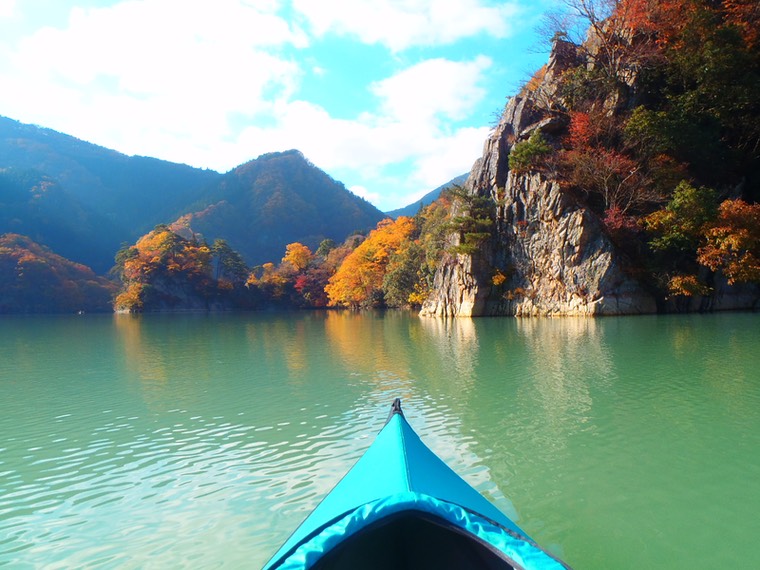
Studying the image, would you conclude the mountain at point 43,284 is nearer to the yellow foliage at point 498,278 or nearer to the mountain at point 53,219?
the mountain at point 53,219

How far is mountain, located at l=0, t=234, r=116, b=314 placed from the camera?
5838cm

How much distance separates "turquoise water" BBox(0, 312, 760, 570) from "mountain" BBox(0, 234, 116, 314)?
184ft

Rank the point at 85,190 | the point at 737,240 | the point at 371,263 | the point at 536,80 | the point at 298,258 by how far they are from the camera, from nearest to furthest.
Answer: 1. the point at 737,240
2. the point at 536,80
3. the point at 371,263
4. the point at 298,258
5. the point at 85,190

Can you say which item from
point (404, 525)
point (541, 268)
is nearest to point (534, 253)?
point (541, 268)

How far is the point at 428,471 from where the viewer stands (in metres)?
3.06

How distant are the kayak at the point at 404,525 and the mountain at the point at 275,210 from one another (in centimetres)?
9598

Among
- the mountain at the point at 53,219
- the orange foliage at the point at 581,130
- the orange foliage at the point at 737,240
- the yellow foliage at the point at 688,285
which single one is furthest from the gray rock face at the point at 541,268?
the mountain at the point at 53,219

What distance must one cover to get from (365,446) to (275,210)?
4116 inches

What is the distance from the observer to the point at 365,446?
639 cm

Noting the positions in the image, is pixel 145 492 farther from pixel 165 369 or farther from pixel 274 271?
pixel 274 271

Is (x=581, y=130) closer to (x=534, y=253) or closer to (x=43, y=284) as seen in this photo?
(x=534, y=253)

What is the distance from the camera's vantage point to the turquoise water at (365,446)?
13.1 feet

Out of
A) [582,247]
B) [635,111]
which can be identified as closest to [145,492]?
[582,247]

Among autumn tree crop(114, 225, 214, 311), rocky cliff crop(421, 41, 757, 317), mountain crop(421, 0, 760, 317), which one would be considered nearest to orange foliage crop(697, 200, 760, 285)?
mountain crop(421, 0, 760, 317)
